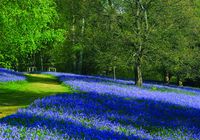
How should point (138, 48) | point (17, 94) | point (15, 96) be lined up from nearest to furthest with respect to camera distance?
point (15, 96), point (17, 94), point (138, 48)

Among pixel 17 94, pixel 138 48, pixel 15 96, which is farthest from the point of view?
pixel 138 48

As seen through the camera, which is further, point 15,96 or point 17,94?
point 17,94

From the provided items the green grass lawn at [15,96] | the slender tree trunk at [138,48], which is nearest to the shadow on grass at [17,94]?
the green grass lawn at [15,96]

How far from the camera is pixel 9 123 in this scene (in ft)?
32.7

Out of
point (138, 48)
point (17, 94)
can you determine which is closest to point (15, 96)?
point (17, 94)

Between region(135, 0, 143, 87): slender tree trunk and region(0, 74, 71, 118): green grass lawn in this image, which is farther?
region(135, 0, 143, 87): slender tree trunk

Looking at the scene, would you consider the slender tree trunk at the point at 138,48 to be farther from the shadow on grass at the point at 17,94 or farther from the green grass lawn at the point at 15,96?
the shadow on grass at the point at 17,94

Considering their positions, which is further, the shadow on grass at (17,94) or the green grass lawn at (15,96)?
the shadow on grass at (17,94)

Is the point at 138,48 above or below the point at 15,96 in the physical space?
above

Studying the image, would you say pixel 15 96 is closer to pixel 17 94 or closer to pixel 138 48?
pixel 17 94

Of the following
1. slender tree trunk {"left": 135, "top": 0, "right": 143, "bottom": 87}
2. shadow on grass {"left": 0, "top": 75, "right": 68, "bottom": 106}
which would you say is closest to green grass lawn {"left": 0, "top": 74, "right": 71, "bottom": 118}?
shadow on grass {"left": 0, "top": 75, "right": 68, "bottom": 106}

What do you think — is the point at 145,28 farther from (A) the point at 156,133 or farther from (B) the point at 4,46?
(A) the point at 156,133

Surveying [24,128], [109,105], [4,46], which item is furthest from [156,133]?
[4,46]

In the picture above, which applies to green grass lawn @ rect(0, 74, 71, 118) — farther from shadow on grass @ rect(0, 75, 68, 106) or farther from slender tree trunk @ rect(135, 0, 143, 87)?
slender tree trunk @ rect(135, 0, 143, 87)
